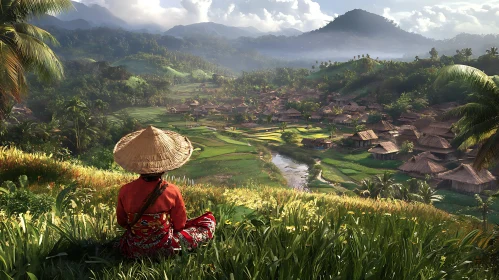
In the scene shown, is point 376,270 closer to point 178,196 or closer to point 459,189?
point 178,196

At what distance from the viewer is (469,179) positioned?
27125 millimetres

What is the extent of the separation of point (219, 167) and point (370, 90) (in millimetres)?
43709

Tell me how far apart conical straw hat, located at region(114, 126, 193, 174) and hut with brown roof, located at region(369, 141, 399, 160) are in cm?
3549

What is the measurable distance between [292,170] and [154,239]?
106 ft

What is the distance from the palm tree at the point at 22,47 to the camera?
9672 mm

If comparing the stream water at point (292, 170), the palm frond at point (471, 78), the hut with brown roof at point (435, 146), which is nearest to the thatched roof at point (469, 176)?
the hut with brown roof at point (435, 146)

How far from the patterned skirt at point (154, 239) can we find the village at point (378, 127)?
10.9m

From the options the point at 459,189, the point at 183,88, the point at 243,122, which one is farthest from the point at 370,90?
the point at 183,88

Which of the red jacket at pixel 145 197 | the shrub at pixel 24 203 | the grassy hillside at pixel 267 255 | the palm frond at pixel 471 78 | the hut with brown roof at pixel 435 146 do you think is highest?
the palm frond at pixel 471 78

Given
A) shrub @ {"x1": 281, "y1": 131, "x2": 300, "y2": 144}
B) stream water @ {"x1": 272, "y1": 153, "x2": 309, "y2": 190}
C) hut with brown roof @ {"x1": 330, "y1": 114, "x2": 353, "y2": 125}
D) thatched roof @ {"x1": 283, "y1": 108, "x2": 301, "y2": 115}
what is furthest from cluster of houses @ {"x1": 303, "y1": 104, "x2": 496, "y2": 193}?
thatched roof @ {"x1": 283, "y1": 108, "x2": 301, "y2": 115}

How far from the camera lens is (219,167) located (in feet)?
113

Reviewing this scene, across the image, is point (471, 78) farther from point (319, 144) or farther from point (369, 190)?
point (319, 144)

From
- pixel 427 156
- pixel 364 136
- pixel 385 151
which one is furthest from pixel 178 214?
pixel 364 136

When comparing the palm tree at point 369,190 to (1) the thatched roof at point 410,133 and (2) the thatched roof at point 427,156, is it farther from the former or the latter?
(1) the thatched roof at point 410,133
